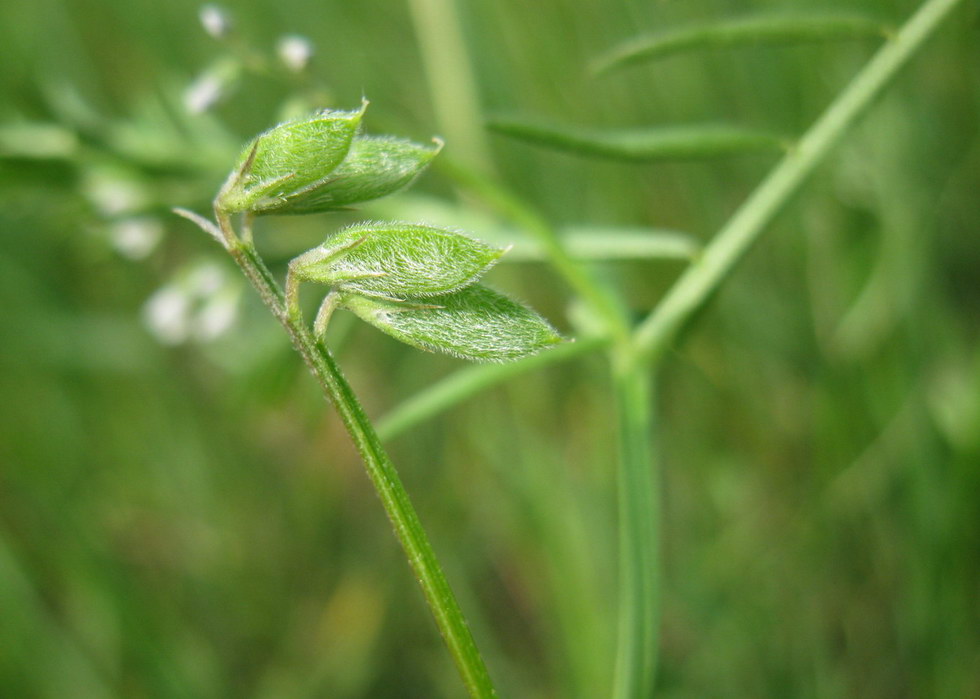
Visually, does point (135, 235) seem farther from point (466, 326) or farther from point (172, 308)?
point (466, 326)

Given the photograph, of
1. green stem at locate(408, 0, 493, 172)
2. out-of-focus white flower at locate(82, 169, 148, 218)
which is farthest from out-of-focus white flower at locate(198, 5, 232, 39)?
green stem at locate(408, 0, 493, 172)

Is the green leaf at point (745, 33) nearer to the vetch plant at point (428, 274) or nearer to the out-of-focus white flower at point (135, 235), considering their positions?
the vetch plant at point (428, 274)

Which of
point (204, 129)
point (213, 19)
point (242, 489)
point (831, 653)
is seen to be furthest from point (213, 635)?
point (213, 19)

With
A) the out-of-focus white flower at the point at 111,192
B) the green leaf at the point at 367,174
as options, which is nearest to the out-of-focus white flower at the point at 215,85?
the out-of-focus white flower at the point at 111,192

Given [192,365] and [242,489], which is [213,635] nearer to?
[242,489]

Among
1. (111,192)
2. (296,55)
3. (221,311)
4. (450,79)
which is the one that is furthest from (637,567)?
(450,79)

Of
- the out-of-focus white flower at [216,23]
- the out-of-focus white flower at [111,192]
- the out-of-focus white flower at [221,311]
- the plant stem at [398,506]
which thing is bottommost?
the plant stem at [398,506]
